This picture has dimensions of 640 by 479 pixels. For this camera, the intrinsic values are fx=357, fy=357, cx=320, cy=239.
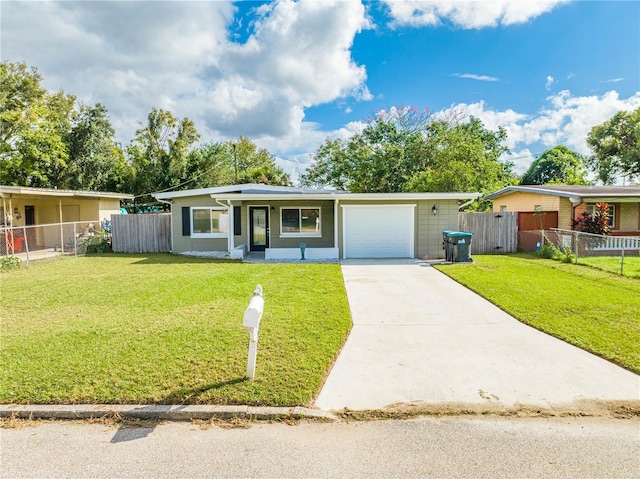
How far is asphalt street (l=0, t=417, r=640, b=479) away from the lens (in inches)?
100.0

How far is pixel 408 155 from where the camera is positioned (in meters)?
27.6

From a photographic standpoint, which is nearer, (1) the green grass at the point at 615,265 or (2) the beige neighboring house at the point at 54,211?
(1) the green grass at the point at 615,265

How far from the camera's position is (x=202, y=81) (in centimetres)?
1681

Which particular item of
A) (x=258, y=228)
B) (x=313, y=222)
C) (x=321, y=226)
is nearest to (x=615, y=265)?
(x=321, y=226)

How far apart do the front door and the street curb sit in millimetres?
11497

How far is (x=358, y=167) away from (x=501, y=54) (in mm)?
14315

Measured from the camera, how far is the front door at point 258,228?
14750 millimetres

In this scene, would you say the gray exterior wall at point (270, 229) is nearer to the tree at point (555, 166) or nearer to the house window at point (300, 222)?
the house window at point (300, 222)

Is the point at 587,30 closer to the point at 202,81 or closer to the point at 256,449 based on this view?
the point at 202,81

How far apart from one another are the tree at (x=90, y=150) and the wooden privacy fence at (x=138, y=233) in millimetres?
15542

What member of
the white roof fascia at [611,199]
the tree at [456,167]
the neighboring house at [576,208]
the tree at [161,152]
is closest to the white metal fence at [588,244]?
the neighboring house at [576,208]

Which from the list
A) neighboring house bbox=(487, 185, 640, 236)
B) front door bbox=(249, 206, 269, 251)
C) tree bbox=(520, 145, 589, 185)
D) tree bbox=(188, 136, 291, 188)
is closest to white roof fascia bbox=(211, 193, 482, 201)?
front door bbox=(249, 206, 269, 251)

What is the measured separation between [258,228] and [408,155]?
16.9m

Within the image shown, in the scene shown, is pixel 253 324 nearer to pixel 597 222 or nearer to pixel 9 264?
pixel 9 264
